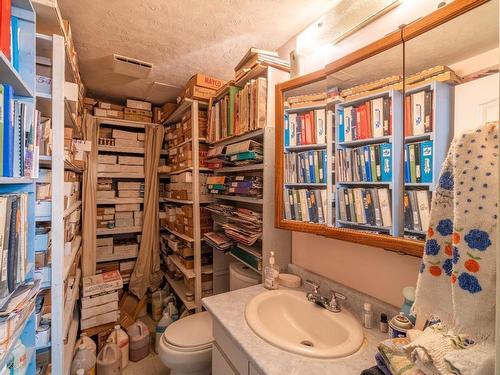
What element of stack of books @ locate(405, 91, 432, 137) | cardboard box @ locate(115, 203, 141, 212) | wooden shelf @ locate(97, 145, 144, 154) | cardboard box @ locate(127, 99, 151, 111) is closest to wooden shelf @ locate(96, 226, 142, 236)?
cardboard box @ locate(115, 203, 141, 212)

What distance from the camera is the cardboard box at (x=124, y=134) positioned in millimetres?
2674

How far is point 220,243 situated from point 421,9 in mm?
1674

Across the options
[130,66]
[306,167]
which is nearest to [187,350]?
[306,167]

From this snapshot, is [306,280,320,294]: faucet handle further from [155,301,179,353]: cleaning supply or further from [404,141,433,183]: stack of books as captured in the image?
[155,301,179,353]: cleaning supply

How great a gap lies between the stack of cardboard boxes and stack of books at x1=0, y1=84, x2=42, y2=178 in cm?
147

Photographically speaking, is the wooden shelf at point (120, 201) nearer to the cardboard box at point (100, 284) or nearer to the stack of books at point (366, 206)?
the cardboard box at point (100, 284)

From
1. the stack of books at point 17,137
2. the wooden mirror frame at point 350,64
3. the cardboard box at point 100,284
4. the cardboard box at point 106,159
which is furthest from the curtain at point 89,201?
the wooden mirror frame at point 350,64

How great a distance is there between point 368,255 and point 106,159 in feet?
8.84

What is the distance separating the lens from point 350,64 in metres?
1.03

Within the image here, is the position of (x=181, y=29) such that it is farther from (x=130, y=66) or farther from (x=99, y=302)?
(x=99, y=302)

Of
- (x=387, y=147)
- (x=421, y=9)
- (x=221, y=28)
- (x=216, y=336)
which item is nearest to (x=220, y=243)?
(x=216, y=336)

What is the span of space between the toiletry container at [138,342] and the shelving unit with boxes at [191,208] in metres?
0.40

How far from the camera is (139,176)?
2.79 meters

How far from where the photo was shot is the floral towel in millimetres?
404
